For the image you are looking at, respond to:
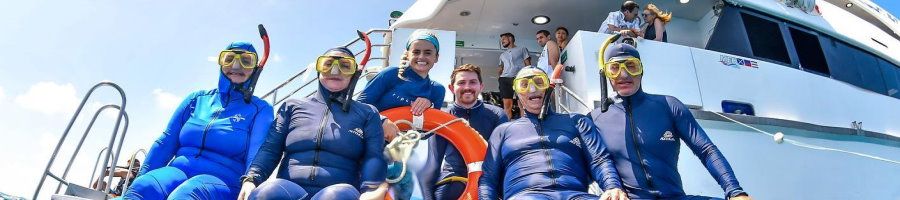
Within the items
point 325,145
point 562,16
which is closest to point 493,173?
point 325,145

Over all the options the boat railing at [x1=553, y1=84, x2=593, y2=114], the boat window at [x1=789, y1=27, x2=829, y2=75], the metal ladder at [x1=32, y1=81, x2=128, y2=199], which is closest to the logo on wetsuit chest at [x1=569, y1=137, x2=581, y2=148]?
the boat railing at [x1=553, y1=84, x2=593, y2=114]

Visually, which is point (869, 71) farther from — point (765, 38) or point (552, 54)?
point (552, 54)

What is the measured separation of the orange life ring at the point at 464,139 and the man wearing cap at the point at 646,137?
0.62 meters

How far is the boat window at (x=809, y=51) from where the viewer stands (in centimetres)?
538

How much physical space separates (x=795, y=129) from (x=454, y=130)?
11.3 feet

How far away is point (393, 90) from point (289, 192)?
1.38 metres

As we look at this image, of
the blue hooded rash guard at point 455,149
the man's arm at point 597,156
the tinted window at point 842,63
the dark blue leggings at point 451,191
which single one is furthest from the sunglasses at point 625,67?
the tinted window at point 842,63

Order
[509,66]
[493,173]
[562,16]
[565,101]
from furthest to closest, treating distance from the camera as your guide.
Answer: [562,16]
[509,66]
[565,101]
[493,173]

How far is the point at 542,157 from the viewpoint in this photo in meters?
2.23

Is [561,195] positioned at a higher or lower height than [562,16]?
lower

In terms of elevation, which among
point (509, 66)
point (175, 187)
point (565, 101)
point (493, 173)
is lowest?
point (175, 187)

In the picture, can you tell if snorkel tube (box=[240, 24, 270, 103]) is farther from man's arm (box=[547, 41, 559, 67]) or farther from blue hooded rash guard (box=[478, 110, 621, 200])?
man's arm (box=[547, 41, 559, 67])

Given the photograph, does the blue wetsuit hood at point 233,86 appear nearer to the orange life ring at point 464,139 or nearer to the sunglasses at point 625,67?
the orange life ring at point 464,139

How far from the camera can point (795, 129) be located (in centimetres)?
449
